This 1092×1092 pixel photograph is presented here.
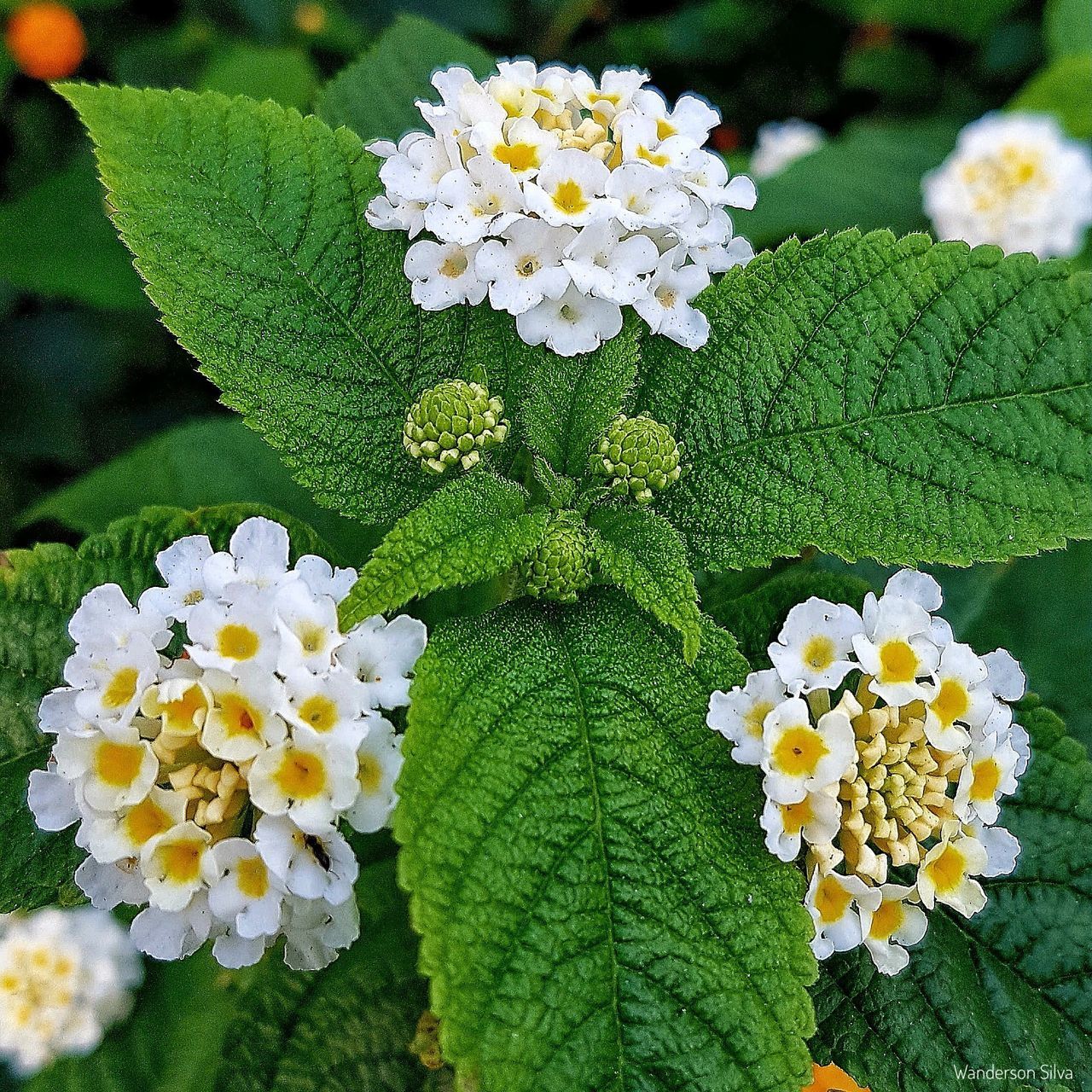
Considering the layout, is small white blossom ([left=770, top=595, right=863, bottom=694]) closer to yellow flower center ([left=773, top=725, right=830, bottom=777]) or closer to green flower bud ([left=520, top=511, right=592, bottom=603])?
yellow flower center ([left=773, top=725, right=830, bottom=777])

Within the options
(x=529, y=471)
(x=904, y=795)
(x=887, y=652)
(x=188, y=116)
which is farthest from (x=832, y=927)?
(x=188, y=116)

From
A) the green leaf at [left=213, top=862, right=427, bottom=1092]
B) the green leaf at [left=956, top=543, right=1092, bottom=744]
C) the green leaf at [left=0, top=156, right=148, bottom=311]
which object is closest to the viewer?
the green leaf at [left=213, top=862, right=427, bottom=1092]

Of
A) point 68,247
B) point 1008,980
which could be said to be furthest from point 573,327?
point 68,247

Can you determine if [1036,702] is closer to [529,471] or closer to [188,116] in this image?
[529,471]

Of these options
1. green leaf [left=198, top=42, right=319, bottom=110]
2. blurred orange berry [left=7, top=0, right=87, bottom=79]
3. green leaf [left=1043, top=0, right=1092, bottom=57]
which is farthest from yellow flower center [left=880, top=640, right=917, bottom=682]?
blurred orange berry [left=7, top=0, right=87, bottom=79]

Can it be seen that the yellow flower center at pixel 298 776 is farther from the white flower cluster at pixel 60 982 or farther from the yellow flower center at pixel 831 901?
the white flower cluster at pixel 60 982

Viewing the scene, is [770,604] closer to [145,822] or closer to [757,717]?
[757,717]
